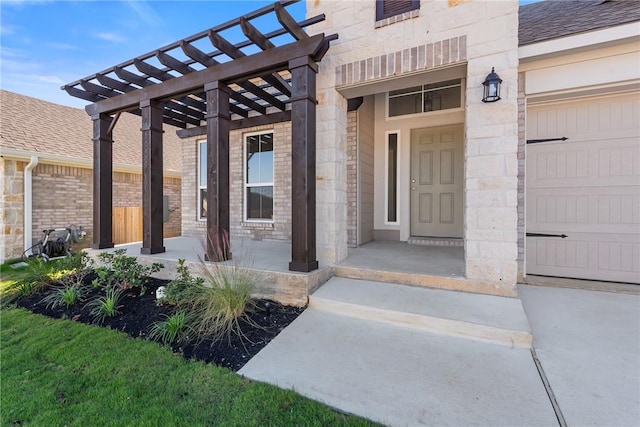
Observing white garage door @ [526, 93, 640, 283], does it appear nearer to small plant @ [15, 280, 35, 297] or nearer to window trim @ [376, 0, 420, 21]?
window trim @ [376, 0, 420, 21]

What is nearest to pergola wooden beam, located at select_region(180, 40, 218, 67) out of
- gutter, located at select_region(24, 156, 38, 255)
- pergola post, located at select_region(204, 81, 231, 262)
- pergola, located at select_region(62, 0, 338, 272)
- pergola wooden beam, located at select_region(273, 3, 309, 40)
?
pergola, located at select_region(62, 0, 338, 272)

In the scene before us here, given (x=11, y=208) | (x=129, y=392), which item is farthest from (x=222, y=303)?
(x=11, y=208)

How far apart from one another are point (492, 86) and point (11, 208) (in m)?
10.2

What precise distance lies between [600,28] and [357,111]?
324 centimetres

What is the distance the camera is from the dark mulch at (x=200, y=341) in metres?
2.39

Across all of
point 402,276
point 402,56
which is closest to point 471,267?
point 402,276

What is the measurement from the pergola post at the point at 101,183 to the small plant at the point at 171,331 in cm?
353

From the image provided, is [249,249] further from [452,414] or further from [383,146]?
[452,414]

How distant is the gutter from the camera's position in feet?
22.6

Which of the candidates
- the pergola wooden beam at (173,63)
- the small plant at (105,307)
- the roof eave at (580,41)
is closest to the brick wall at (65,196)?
the small plant at (105,307)

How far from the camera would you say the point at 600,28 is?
3.10m

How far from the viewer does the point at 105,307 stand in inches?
126

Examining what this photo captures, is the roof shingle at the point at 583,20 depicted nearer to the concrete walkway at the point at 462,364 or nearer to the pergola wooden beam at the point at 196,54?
the concrete walkway at the point at 462,364

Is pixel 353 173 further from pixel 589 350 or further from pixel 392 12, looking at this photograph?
pixel 589 350
